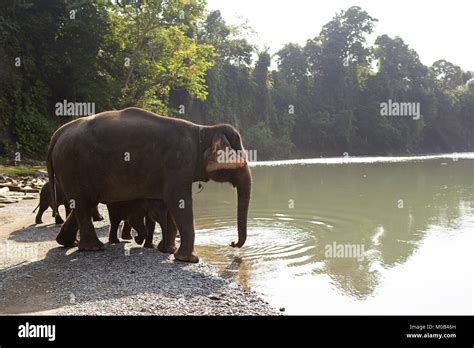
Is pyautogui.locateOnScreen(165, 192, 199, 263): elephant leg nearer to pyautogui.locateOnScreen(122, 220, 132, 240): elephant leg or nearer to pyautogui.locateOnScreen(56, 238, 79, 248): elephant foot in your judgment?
pyautogui.locateOnScreen(56, 238, 79, 248): elephant foot

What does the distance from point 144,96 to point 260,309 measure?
2694cm

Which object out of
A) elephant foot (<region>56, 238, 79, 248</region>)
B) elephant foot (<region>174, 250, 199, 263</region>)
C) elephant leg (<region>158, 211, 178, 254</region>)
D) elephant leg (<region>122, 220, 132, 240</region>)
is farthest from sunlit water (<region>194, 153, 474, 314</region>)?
elephant foot (<region>56, 238, 79, 248</region>)

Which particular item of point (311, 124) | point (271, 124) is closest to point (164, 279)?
point (271, 124)

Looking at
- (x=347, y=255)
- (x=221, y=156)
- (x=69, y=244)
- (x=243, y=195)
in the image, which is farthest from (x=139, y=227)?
(x=347, y=255)

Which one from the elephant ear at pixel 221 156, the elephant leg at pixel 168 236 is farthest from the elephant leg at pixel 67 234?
the elephant ear at pixel 221 156

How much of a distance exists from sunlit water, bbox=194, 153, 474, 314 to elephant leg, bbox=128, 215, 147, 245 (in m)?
1.22

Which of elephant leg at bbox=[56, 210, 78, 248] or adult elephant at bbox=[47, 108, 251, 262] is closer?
adult elephant at bbox=[47, 108, 251, 262]

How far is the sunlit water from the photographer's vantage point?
7.81 m

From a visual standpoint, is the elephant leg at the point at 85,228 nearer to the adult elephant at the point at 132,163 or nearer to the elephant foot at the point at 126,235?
the adult elephant at the point at 132,163

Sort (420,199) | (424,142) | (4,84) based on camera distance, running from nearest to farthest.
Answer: (420,199) → (4,84) → (424,142)

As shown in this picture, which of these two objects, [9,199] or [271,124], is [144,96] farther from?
[271,124]

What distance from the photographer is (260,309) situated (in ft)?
22.0

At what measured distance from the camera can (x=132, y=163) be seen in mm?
8836

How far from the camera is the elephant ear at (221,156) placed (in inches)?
359
